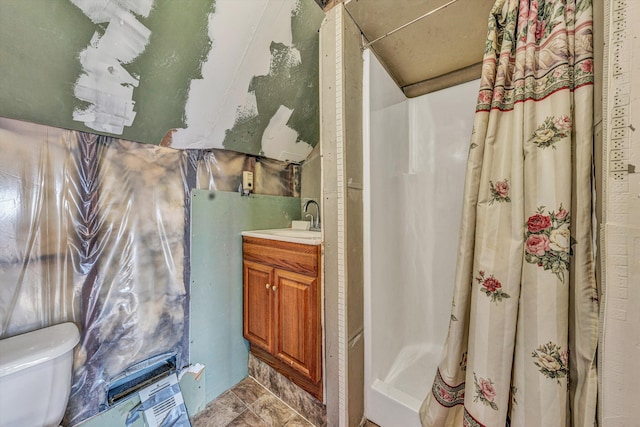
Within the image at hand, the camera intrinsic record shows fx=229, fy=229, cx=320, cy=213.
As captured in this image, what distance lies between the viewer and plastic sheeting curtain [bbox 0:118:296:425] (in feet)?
2.88

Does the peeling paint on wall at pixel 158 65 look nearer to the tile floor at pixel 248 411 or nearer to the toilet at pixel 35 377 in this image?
the toilet at pixel 35 377

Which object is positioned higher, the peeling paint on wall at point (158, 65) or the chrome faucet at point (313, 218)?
the peeling paint on wall at point (158, 65)

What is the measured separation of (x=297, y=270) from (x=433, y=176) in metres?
Answer: 1.08

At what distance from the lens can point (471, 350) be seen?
800mm

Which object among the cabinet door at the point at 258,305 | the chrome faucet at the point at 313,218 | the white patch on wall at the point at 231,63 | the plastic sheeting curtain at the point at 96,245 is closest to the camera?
the plastic sheeting curtain at the point at 96,245

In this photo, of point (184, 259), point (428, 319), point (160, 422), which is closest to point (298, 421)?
point (160, 422)

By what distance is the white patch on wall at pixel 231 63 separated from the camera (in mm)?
980

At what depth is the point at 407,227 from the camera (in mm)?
1593

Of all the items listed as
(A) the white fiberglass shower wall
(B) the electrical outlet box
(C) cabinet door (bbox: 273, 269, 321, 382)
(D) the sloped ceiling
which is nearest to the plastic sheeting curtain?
(B) the electrical outlet box

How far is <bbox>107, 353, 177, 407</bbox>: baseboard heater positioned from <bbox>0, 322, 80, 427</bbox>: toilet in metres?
0.26

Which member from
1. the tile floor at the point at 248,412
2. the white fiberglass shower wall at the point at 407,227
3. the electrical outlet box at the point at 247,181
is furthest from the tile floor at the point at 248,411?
the electrical outlet box at the point at 247,181

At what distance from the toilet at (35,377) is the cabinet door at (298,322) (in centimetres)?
83

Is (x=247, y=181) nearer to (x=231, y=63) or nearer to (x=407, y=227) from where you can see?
(x=231, y=63)

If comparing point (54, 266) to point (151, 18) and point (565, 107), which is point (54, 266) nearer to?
point (151, 18)
